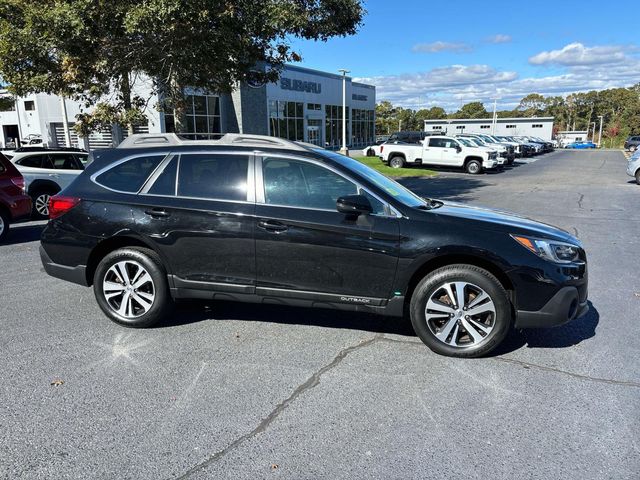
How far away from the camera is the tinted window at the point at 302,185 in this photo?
436cm

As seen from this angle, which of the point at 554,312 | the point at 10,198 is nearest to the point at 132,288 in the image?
the point at 554,312

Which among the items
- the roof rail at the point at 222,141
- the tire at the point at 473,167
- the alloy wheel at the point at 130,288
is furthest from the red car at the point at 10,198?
the tire at the point at 473,167

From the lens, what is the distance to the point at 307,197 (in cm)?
439

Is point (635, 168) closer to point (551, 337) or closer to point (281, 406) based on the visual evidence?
point (551, 337)

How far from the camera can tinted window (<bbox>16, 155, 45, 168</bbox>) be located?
1104 centimetres

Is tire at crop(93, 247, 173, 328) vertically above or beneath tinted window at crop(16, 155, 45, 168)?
beneath

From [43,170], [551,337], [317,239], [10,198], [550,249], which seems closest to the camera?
[550,249]

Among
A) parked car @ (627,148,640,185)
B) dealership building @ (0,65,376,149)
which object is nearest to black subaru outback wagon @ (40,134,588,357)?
parked car @ (627,148,640,185)

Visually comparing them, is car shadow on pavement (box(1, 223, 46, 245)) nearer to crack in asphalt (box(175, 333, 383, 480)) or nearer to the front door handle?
the front door handle

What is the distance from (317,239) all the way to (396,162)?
2357 centimetres

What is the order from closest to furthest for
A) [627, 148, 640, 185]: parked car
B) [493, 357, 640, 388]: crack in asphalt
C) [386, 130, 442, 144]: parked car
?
[493, 357, 640, 388]: crack in asphalt → [627, 148, 640, 185]: parked car → [386, 130, 442, 144]: parked car

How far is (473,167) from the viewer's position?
2548 cm

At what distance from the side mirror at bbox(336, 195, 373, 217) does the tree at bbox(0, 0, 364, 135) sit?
556 centimetres

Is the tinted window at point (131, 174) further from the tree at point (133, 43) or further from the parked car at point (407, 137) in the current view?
the parked car at point (407, 137)
